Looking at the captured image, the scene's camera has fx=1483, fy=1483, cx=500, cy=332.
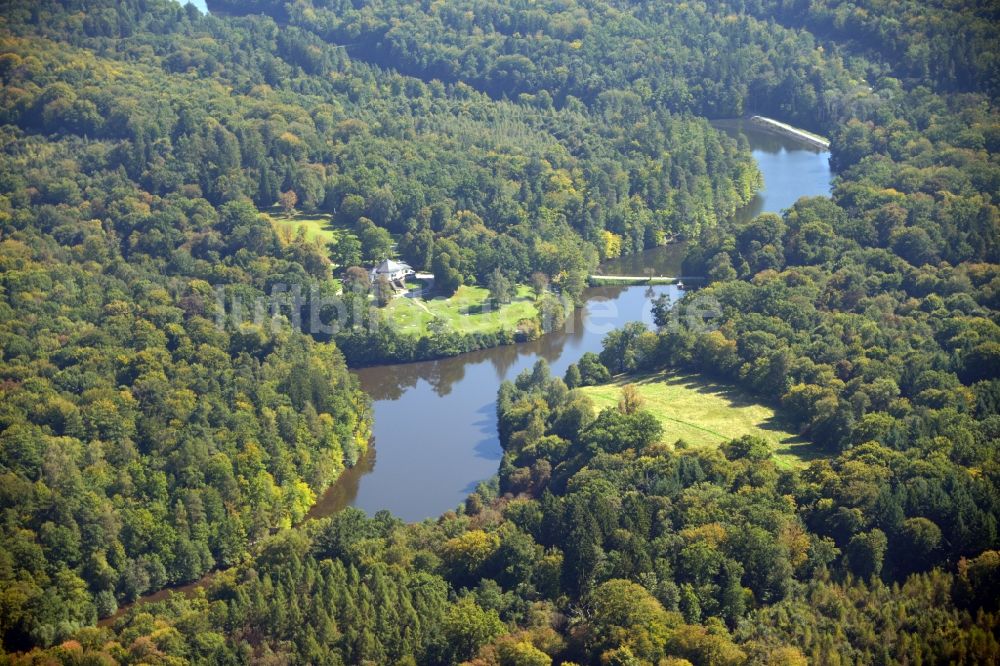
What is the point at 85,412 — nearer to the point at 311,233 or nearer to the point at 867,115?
the point at 311,233

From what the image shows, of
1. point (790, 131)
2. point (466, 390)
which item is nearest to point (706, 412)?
point (466, 390)

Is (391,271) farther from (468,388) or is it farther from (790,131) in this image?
(790,131)

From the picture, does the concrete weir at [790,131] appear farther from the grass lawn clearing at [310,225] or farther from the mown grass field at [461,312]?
the grass lawn clearing at [310,225]

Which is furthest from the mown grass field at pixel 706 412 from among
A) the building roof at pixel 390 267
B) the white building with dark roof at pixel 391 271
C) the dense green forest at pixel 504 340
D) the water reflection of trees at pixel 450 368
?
the building roof at pixel 390 267

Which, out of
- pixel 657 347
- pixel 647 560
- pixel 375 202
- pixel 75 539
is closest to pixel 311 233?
pixel 375 202

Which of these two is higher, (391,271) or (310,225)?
(310,225)

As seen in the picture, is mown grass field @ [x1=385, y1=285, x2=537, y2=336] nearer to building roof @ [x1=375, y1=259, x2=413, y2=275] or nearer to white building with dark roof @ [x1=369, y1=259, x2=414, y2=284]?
white building with dark roof @ [x1=369, y1=259, x2=414, y2=284]
